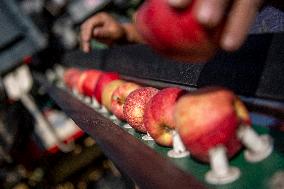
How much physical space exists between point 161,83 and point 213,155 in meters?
0.87

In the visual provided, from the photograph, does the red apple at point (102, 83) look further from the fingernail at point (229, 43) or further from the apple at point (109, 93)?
the fingernail at point (229, 43)

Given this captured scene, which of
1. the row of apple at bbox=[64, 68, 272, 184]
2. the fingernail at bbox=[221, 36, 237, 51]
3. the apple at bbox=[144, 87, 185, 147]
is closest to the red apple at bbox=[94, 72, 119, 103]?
the apple at bbox=[144, 87, 185, 147]

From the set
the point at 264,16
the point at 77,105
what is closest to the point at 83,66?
the point at 77,105

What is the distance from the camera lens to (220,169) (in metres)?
0.78

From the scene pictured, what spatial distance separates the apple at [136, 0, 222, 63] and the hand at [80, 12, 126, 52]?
1.83 metres

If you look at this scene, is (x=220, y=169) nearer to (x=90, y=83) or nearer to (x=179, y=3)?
(x=179, y=3)

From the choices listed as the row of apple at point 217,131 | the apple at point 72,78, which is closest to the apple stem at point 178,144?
the row of apple at point 217,131

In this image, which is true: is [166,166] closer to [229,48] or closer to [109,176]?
[229,48]

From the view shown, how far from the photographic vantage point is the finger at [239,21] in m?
0.49

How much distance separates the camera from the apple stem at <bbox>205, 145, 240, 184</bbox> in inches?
30.4

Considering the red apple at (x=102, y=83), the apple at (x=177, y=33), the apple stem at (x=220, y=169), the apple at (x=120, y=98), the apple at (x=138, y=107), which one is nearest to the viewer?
the apple at (x=177, y=33)

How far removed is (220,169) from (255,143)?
0.31 feet

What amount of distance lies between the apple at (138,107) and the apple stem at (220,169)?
0.52 metres

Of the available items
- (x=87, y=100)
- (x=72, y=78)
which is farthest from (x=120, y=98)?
(x=72, y=78)
